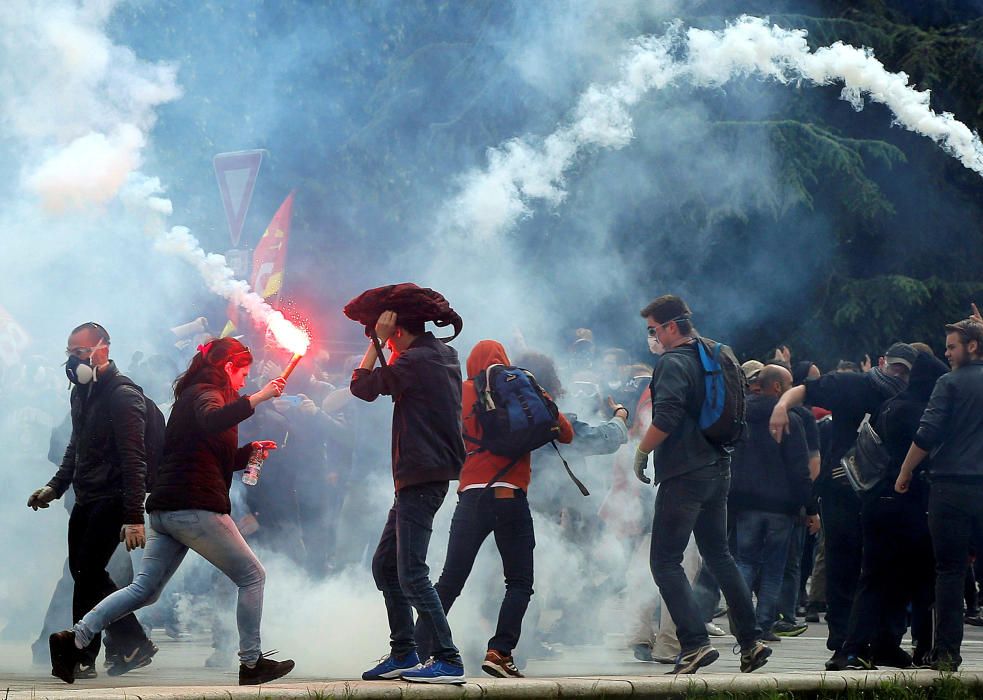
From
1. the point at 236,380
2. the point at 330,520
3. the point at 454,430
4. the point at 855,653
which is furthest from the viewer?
the point at 330,520

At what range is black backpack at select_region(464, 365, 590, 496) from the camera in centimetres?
688

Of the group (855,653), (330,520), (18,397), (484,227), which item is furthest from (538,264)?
(855,653)

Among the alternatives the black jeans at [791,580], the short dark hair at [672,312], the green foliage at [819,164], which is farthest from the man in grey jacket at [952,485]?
the green foliage at [819,164]

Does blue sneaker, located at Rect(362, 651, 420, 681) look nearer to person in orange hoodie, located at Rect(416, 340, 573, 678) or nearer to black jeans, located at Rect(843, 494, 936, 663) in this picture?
person in orange hoodie, located at Rect(416, 340, 573, 678)

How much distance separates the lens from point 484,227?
37.1 ft

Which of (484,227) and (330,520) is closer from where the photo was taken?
(330,520)

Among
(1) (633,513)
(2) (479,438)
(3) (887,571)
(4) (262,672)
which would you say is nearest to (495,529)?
(2) (479,438)

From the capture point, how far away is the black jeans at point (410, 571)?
19.3 ft

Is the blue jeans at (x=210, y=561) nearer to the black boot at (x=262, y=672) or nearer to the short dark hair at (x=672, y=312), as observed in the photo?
the black boot at (x=262, y=672)

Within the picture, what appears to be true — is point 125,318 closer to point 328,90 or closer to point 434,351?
point 328,90

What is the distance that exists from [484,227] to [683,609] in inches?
201

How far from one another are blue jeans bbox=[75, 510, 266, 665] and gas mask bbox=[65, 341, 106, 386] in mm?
1362

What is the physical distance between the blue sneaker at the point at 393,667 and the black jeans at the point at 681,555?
50.3 inches

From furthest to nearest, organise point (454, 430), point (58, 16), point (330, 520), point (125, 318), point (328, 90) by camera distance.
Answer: point (328, 90) < point (125, 318) < point (58, 16) < point (330, 520) < point (454, 430)
